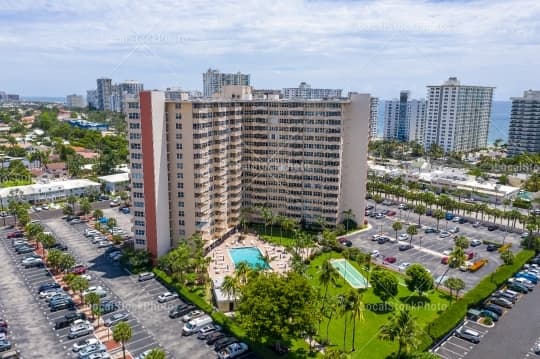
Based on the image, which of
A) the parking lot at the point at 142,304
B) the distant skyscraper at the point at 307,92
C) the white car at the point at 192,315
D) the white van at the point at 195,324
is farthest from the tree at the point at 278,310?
the distant skyscraper at the point at 307,92

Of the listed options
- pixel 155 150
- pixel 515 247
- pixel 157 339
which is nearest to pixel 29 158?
pixel 155 150

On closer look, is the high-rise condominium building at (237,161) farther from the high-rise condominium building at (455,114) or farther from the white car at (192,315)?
the high-rise condominium building at (455,114)

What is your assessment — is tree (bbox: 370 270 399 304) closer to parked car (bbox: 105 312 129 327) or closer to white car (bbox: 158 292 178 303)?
white car (bbox: 158 292 178 303)

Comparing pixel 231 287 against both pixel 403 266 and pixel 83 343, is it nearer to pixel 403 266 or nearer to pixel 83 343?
pixel 83 343

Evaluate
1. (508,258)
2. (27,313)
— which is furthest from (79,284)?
(508,258)

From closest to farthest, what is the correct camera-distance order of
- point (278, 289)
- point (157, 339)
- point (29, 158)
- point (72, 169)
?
point (278, 289) → point (157, 339) → point (72, 169) → point (29, 158)

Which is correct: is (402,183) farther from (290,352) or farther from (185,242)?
(290,352)
